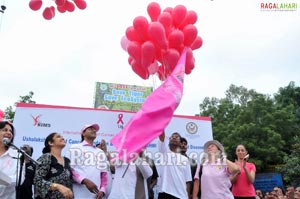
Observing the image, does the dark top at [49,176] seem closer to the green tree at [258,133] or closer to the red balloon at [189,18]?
the red balloon at [189,18]

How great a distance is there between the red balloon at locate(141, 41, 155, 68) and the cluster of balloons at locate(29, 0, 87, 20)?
0.83 meters

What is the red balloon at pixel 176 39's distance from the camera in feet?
13.9

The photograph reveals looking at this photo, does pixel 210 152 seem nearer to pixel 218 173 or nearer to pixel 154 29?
pixel 218 173

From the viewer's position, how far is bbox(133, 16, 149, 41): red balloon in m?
4.31

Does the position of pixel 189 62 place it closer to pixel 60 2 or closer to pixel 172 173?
pixel 172 173

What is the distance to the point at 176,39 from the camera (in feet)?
13.9

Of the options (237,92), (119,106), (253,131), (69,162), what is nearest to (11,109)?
(119,106)

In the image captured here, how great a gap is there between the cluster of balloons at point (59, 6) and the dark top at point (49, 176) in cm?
149

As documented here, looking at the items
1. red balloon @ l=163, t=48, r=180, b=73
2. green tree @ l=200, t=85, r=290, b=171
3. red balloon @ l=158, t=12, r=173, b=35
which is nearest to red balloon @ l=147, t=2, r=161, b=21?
red balloon @ l=158, t=12, r=173, b=35

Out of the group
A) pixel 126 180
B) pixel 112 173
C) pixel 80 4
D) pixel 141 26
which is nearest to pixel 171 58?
pixel 141 26

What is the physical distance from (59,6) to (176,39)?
136cm

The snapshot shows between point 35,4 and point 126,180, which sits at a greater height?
point 35,4

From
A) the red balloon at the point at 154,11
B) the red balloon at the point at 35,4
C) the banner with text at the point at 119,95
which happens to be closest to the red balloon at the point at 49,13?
the red balloon at the point at 35,4

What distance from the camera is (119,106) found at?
1875cm
